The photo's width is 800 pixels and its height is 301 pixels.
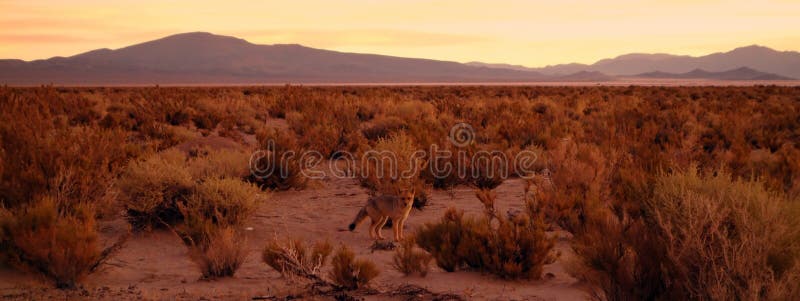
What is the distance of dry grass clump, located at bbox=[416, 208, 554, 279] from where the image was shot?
206 inches

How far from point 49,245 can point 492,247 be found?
3571 mm

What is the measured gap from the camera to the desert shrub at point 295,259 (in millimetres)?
4898

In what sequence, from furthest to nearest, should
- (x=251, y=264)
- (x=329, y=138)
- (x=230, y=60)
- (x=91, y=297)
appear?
(x=230, y=60) < (x=329, y=138) < (x=251, y=264) < (x=91, y=297)

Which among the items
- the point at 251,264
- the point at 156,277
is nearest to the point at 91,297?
the point at 156,277

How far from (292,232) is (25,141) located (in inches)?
137

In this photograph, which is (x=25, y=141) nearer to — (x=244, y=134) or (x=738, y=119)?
(x=244, y=134)

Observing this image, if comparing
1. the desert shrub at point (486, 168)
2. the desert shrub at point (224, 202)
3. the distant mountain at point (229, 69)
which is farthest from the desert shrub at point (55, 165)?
the distant mountain at point (229, 69)

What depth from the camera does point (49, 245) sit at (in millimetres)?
4836

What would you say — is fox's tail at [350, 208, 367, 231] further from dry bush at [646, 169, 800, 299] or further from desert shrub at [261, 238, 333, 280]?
dry bush at [646, 169, 800, 299]

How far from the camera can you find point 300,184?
10.0 meters

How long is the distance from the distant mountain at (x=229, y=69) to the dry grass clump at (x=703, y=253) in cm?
13077

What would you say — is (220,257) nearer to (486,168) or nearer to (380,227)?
(380,227)

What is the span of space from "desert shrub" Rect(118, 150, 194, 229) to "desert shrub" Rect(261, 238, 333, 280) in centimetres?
203

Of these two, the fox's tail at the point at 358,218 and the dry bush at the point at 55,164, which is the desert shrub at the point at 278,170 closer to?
the dry bush at the point at 55,164
